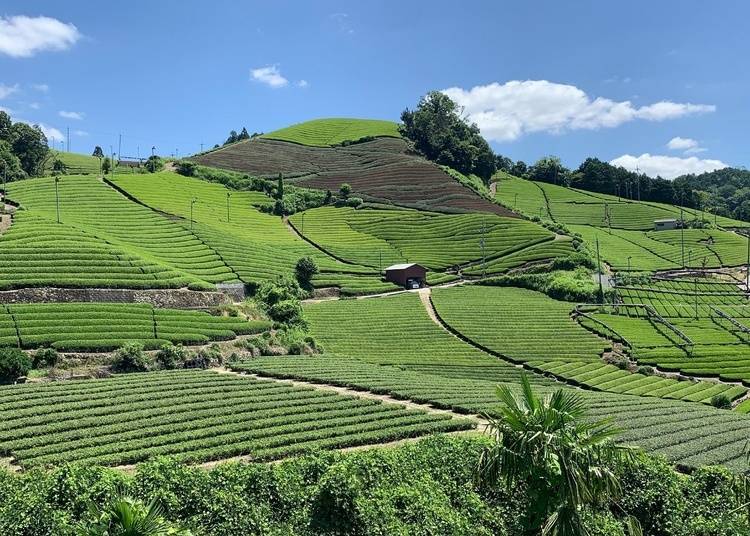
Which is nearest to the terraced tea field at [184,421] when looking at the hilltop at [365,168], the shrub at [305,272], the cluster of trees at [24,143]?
the shrub at [305,272]

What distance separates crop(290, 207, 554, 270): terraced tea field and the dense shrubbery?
76.0 metres

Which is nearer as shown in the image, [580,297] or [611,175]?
[580,297]

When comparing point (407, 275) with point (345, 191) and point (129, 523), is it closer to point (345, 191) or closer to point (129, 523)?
point (345, 191)

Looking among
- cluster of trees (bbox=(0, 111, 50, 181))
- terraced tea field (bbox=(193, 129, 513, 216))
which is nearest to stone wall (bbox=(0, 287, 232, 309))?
terraced tea field (bbox=(193, 129, 513, 216))

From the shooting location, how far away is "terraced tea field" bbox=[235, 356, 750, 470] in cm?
2992

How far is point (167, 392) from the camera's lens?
34938 mm

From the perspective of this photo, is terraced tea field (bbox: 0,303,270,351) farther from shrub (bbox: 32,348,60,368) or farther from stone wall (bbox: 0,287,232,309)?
stone wall (bbox: 0,287,232,309)

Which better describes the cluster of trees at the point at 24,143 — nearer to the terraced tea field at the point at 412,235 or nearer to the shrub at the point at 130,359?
the terraced tea field at the point at 412,235

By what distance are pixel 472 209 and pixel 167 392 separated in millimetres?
98957

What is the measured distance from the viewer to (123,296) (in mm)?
56469

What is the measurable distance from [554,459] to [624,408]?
96.0 ft

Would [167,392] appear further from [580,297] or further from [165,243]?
[580,297]

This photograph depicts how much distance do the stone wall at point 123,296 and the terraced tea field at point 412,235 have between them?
37394mm

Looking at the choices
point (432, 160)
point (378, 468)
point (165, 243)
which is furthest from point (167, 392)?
point (432, 160)
